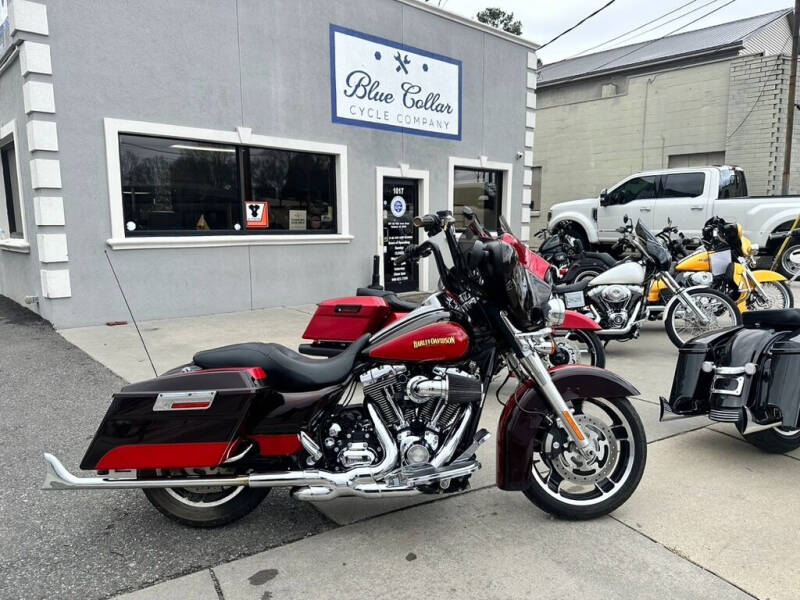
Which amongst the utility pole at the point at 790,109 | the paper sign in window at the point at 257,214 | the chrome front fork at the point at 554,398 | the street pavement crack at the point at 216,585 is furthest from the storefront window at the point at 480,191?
the street pavement crack at the point at 216,585

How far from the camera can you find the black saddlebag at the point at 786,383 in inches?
125

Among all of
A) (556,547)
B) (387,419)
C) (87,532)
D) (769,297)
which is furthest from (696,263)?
(87,532)

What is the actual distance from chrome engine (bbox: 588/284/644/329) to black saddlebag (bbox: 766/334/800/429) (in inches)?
102

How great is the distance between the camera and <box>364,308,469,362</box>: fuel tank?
252 cm

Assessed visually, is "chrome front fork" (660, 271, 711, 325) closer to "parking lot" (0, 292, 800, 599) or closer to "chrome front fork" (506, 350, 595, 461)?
"parking lot" (0, 292, 800, 599)

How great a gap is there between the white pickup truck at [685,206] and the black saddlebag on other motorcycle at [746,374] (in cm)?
830

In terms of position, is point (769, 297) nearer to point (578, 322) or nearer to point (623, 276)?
point (623, 276)

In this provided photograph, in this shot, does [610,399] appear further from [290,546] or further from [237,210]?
[237,210]

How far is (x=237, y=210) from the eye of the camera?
8.37 metres

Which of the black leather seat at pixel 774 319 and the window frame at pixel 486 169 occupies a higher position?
the window frame at pixel 486 169

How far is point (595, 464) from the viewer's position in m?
2.79

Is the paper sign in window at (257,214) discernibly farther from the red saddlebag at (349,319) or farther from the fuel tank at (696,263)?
the fuel tank at (696,263)

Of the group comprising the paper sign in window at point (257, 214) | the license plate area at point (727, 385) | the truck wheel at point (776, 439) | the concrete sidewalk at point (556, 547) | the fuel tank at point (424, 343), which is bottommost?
the concrete sidewalk at point (556, 547)

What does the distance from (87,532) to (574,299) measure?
4.40m
